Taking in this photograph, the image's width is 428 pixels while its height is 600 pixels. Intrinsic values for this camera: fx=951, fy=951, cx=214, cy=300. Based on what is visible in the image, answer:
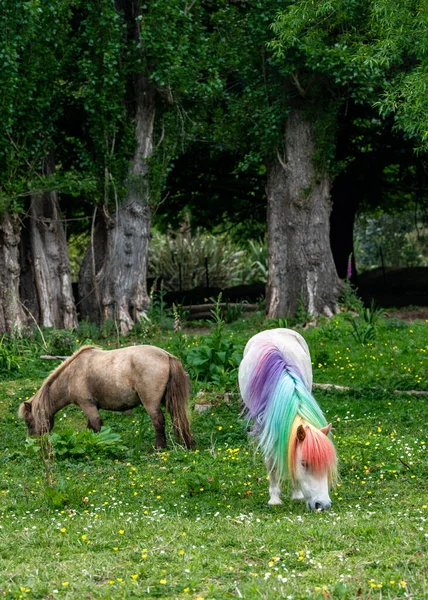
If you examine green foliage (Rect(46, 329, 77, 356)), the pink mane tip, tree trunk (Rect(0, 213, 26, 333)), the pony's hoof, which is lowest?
the pony's hoof

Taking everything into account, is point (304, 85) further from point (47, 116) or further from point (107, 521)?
point (107, 521)

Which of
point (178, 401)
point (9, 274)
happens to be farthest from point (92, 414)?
point (9, 274)

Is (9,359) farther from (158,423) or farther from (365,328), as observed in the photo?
(365,328)

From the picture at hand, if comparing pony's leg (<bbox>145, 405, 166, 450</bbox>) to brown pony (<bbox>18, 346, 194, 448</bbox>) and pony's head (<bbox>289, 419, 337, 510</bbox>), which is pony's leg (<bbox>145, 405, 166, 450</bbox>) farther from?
pony's head (<bbox>289, 419, 337, 510</bbox>)

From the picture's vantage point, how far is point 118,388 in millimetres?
10922

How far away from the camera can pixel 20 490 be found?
888 cm

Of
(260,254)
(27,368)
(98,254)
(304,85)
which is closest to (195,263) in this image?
(260,254)

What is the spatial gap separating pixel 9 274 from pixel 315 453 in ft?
38.9

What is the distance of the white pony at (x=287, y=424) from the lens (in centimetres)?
747

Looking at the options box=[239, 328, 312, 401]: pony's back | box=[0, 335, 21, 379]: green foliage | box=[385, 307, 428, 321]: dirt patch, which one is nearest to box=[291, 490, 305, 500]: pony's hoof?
box=[239, 328, 312, 401]: pony's back

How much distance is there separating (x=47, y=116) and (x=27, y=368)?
6.00 metres

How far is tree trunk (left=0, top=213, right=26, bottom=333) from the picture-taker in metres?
17.9

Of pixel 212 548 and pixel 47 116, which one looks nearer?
pixel 212 548

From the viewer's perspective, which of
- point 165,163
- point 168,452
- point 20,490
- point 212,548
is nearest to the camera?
point 212,548
